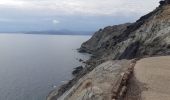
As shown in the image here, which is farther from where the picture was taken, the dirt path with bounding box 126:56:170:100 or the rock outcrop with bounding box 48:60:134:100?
the rock outcrop with bounding box 48:60:134:100

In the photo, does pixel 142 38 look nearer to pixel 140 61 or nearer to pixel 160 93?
pixel 140 61

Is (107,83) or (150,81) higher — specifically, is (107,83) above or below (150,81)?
below

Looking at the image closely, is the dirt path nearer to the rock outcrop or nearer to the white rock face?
the rock outcrop

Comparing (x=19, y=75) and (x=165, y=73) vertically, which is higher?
(x=165, y=73)

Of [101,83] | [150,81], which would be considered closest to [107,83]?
[101,83]

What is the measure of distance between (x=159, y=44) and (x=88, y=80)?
1234 inches

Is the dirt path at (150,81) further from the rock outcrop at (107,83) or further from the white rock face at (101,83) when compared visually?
the white rock face at (101,83)

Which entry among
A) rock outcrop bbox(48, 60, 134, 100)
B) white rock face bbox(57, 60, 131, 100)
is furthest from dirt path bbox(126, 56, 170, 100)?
white rock face bbox(57, 60, 131, 100)

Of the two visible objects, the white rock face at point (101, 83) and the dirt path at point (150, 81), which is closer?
the dirt path at point (150, 81)

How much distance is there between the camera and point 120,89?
68.3ft

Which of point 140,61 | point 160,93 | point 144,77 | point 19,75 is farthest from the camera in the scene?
point 19,75

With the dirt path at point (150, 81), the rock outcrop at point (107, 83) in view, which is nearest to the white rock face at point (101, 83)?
the rock outcrop at point (107, 83)

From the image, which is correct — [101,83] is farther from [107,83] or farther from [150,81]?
[150,81]

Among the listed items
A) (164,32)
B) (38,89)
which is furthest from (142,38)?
(38,89)
